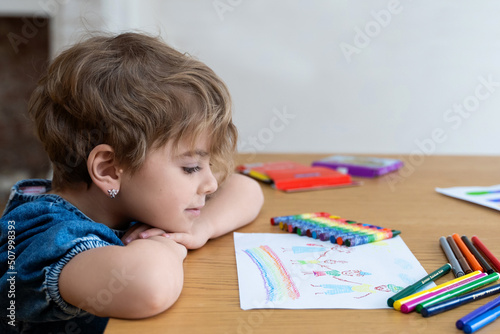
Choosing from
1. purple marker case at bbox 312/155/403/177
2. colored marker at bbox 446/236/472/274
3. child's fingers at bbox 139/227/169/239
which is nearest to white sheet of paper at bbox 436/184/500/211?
purple marker case at bbox 312/155/403/177

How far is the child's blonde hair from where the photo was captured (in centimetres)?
80

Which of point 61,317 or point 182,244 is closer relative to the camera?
point 61,317

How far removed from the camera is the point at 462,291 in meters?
0.66

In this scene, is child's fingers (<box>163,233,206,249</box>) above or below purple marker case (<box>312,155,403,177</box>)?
above

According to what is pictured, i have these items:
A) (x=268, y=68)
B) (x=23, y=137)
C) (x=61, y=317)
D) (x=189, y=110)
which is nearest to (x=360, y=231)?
(x=189, y=110)

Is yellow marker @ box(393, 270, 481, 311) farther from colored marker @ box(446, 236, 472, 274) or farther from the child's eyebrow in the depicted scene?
the child's eyebrow

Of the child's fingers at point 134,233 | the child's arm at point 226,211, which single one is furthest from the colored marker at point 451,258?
the child's fingers at point 134,233

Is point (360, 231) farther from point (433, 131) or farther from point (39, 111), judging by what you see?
point (433, 131)

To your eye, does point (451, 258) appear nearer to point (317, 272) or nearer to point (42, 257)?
point (317, 272)

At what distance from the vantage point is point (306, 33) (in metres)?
2.83

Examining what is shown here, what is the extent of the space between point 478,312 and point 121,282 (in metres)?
0.39

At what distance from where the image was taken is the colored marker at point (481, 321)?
1.88 feet

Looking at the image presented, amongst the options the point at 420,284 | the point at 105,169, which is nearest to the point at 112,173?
the point at 105,169

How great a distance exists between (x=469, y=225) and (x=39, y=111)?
28.8 inches
